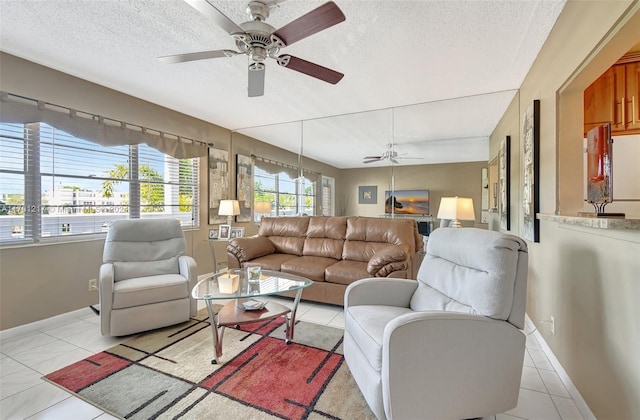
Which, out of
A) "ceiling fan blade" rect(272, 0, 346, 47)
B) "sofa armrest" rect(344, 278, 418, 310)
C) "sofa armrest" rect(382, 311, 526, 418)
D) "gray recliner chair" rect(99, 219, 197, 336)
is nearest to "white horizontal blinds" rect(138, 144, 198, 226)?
"gray recliner chair" rect(99, 219, 197, 336)

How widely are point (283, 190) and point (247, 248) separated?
5.53 ft

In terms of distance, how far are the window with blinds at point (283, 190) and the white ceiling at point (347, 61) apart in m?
0.88

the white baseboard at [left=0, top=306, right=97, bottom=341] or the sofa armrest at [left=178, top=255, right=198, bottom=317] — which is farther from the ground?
the sofa armrest at [left=178, top=255, right=198, bottom=317]

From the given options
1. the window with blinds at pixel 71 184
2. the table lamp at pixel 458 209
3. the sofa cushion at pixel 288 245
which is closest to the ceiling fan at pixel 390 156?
the table lamp at pixel 458 209

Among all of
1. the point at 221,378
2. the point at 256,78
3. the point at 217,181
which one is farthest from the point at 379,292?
the point at 217,181

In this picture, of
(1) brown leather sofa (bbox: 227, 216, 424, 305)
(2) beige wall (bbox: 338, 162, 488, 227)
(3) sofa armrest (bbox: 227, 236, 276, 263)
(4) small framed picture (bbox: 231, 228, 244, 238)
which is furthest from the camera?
(4) small framed picture (bbox: 231, 228, 244, 238)

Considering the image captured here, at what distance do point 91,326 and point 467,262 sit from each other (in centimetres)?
334

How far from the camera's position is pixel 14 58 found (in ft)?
8.32

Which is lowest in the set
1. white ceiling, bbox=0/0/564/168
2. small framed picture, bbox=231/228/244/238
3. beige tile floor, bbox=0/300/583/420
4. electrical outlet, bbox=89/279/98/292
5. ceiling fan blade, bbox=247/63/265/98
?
beige tile floor, bbox=0/300/583/420

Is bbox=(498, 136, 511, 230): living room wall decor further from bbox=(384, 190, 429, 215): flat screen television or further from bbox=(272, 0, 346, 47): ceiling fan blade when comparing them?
bbox=(272, 0, 346, 47): ceiling fan blade

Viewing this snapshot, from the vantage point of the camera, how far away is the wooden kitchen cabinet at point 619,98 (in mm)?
2059

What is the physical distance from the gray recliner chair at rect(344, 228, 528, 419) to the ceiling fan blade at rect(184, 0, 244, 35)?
183 centimetres

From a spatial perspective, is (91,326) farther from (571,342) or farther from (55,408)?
(571,342)

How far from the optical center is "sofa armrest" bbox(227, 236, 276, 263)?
3516mm
